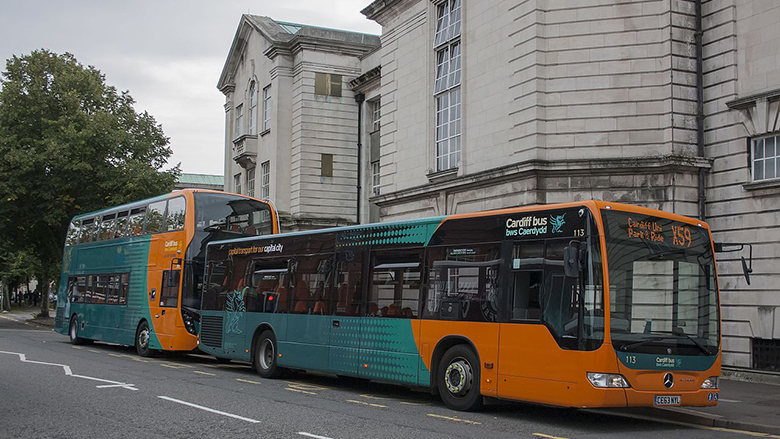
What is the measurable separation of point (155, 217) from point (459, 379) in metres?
12.3

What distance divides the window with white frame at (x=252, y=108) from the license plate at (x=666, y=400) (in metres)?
31.9

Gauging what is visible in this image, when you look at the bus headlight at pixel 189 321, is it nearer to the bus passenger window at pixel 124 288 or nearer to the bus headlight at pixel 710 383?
the bus passenger window at pixel 124 288

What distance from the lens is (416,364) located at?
1274 cm

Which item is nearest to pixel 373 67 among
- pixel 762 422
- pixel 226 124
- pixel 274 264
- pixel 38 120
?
pixel 226 124

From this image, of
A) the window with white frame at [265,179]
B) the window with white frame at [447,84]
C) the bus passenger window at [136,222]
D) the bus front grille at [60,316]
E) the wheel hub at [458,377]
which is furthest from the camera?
the window with white frame at [265,179]

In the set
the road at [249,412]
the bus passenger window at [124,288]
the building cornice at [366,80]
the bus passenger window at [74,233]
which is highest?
the building cornice at [366,80]

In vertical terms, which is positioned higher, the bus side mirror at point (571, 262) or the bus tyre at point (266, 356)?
the bus side mirror at point (571, 262)

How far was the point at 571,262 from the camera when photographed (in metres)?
10.1

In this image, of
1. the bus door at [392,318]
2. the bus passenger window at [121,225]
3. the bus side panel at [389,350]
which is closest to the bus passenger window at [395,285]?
the bus door at [392,318]

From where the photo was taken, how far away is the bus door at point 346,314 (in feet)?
46.5

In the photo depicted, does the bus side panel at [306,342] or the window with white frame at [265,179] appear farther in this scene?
the window with white frame at [265,179]

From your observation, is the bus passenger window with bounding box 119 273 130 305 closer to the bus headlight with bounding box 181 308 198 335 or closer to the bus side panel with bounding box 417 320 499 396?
the bus headlight with bounding box 181 308 198 335

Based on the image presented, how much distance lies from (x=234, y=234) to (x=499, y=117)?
24.7ft

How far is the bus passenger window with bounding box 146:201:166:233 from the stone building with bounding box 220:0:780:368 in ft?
25.6
